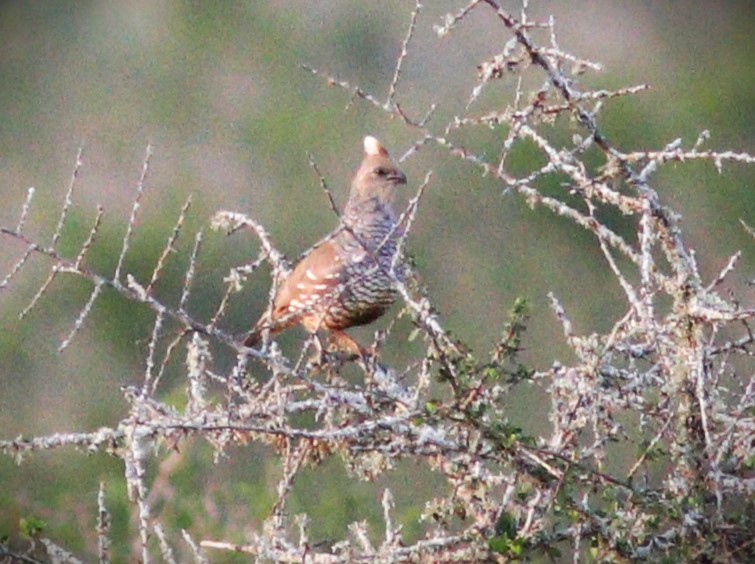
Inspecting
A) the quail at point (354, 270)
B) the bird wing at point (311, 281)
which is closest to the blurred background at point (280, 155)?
the quail at point (354, 270)

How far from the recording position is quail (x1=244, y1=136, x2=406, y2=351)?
4.88 m

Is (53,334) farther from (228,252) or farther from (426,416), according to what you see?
(426,416)

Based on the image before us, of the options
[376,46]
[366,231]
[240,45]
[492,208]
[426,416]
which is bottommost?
[426,416]

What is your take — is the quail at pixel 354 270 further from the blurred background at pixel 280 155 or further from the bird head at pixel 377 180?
the blurred background at pixel 280 155

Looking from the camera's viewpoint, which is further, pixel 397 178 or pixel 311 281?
pixel 397 178

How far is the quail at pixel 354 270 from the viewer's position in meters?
4.88

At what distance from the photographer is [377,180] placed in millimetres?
5375

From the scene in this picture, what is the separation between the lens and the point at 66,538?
5270 mm

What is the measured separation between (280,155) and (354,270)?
868 centimetres

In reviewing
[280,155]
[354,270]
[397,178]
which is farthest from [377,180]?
[280,155]

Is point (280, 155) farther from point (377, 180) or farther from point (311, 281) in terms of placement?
point (311, 281)

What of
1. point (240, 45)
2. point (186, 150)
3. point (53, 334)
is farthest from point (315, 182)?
point (240, 45)

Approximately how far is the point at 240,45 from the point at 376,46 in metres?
2.53

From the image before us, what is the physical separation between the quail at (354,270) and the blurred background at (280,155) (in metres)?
1.48
